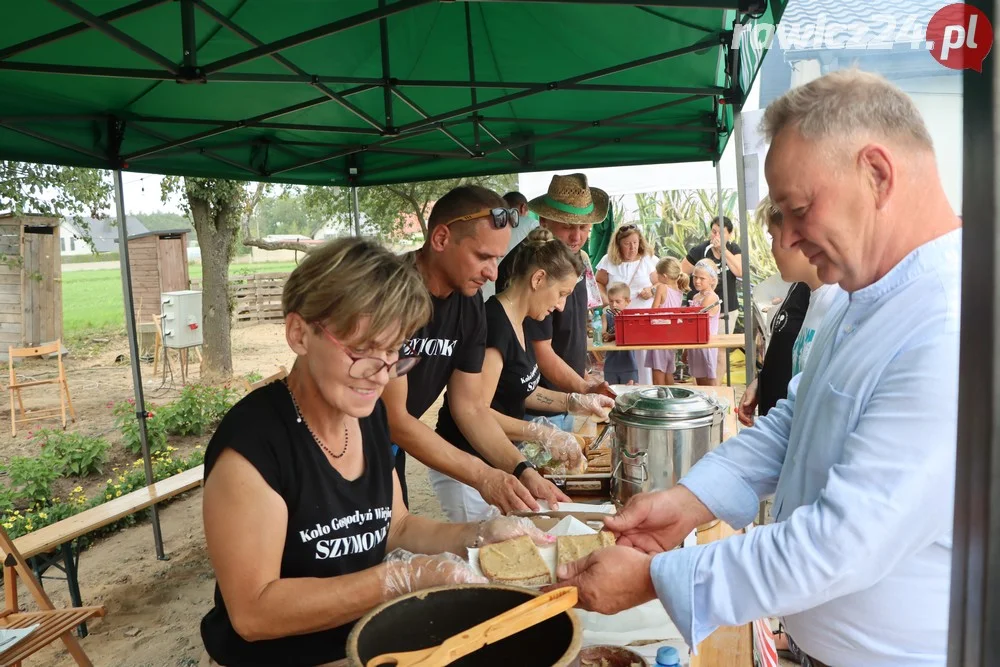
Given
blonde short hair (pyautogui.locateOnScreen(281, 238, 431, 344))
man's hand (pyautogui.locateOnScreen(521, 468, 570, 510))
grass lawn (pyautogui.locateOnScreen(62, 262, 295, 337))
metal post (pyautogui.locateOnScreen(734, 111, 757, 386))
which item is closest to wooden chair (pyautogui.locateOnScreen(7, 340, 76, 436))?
grass lawn (pyautogui.locateOnScreen(62, 262, 295, 337))

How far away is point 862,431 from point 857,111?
0.55 meters

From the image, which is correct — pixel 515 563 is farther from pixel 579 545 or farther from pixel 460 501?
pixel 460 501

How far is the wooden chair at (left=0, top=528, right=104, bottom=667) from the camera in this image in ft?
10.2

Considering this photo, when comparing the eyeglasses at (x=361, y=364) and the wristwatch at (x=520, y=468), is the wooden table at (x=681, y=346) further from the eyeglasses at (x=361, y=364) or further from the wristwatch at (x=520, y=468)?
the eyeglasses at (x=361, y=364)

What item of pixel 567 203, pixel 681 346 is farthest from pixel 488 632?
pixel 681 346

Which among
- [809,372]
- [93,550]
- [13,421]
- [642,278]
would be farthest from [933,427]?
[13,421]

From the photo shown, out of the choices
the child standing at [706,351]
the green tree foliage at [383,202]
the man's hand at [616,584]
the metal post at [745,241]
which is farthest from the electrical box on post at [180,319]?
the man's hand at [616,584]

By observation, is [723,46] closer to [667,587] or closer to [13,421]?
[667,587]

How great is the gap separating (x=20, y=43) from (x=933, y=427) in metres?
3.75

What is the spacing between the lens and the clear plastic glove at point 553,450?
2916 mm

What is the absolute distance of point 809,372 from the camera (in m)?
1.61

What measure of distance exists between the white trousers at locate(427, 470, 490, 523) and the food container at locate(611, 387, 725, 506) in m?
1.02

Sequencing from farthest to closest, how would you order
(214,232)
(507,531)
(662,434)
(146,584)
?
(214,232)
(146,584)
(662,434)
(507,531)

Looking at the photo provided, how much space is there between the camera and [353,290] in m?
1.68
